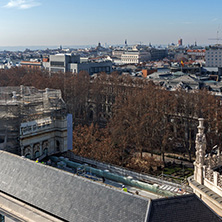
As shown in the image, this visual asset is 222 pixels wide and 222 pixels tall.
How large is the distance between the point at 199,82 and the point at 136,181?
6415 cm

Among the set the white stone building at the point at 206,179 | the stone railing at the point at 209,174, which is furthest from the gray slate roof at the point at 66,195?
the stone railing at the point at 209,174

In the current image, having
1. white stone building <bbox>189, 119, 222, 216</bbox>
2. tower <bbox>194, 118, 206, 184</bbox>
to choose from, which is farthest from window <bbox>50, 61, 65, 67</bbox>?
tower <bbox>194, 118, 206, 184</bbox>

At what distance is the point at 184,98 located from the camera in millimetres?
66500

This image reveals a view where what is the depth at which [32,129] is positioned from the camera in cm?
3219

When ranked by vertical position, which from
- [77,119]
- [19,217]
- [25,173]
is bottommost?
[77,119]

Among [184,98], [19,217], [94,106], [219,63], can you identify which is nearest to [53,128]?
[19,217]

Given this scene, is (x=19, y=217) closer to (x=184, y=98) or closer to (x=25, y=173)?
(x=25, y=173)

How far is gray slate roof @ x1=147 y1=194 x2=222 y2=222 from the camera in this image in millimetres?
17016

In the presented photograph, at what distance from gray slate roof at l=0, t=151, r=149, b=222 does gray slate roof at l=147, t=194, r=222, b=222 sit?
56 cm

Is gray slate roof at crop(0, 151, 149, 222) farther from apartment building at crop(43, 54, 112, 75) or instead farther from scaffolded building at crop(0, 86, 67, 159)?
apartment building at crop(43, 54, 112, 75)

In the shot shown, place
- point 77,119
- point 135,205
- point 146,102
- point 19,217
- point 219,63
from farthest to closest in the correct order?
point 219,63, point 77,119, point 146,102, point 19,217, point 135,205

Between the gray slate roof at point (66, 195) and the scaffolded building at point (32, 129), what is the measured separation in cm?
712

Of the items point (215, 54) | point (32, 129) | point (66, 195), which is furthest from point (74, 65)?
point (66, 195)

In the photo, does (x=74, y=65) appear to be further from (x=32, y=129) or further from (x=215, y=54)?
(x=32, y=129)
